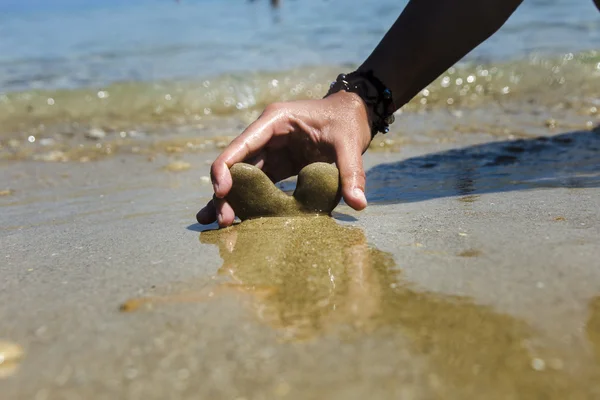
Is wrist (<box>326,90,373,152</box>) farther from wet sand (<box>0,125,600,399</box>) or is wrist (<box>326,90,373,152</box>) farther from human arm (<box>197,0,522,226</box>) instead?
wet sand (<box>0,125,600,399</box>)

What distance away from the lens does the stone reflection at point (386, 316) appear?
87 cm

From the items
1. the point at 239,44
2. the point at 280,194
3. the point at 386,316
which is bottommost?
the point at 239,44

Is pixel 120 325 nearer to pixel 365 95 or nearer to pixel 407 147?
pixel 365 95

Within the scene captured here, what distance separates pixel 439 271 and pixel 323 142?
2.86ft

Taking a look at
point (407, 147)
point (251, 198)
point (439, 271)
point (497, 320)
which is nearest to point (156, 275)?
point (251, 198)

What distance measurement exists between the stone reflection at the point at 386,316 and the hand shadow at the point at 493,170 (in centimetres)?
90

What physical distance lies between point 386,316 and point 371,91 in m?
1.35

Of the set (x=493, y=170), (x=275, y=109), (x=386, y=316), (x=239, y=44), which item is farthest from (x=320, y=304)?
(x=239, y=44)

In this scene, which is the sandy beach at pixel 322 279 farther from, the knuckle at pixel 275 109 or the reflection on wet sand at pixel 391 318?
the knuckle at pixel 275 109

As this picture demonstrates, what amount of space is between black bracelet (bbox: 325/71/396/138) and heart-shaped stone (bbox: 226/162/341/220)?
0.48m

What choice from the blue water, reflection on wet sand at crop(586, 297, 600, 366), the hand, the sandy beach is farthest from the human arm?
the blue water

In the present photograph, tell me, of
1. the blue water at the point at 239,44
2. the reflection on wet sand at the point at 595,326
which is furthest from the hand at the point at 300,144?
the blue water at the point at 239,44

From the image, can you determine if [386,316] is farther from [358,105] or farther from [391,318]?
[358,105]

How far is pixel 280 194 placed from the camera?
188 centimetres
